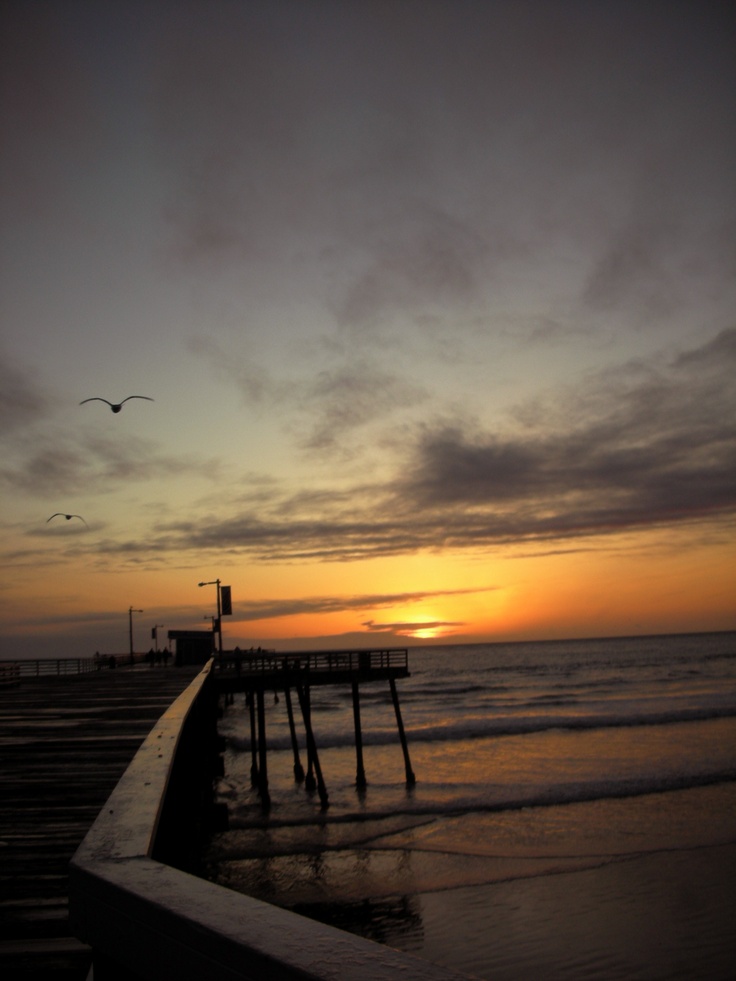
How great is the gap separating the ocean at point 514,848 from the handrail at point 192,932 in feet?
32.4

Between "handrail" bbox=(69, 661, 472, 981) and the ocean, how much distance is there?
32.4ft

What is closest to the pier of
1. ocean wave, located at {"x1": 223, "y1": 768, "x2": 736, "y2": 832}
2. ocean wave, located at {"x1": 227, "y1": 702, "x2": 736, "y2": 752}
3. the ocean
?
the ocean

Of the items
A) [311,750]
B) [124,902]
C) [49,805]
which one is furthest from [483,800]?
[124,902]

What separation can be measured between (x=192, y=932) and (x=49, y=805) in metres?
4.74

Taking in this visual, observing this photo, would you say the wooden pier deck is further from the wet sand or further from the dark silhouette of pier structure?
the dark silhouette of pier structure

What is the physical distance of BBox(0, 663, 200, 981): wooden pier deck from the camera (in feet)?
9.95

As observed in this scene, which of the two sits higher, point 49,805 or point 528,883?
point 49,805

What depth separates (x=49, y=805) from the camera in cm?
564

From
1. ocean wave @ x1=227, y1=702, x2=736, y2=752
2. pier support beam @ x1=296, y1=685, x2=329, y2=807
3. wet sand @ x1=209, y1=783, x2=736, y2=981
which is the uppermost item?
pier support beam @ x1=296, y1=685, x2=329, y2=807

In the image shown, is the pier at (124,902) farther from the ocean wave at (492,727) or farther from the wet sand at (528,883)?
the ocean wave at (492,727)

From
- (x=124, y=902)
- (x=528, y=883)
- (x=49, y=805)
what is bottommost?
(x=528, y=883)

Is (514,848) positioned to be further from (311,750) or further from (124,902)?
(124,902)

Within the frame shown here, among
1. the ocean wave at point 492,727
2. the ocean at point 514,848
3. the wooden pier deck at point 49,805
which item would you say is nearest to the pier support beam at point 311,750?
the ocean at point 514,848

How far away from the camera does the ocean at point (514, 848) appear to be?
11.4 meters
